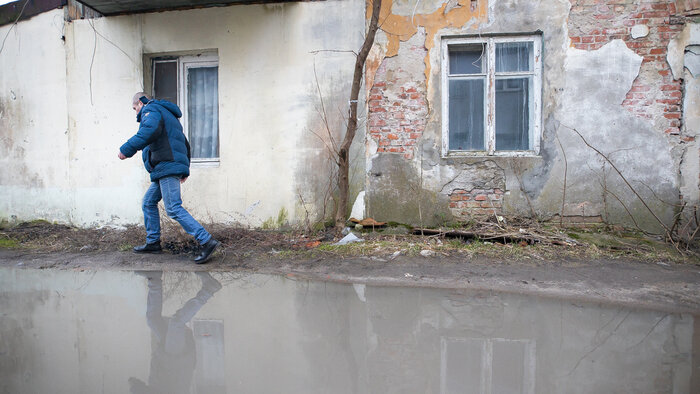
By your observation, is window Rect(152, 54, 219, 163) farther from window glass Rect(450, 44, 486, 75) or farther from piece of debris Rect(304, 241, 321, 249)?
window glass Rect(450, 44, 486, 75)

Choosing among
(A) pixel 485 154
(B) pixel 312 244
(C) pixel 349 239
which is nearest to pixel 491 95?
(A) pixel 485 154

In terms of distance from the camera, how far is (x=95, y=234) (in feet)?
20.0

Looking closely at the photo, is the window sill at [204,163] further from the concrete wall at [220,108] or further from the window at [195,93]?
the concrete wall at [220,108]

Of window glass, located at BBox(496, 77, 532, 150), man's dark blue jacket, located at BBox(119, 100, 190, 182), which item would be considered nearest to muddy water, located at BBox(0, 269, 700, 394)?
man's dark blue jacket, located at BBox(119, 100, 190, 182)

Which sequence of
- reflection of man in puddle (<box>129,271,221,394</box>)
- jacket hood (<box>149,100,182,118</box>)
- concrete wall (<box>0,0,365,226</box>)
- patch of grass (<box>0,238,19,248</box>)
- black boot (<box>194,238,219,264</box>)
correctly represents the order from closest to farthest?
reflection of man in puddle (<box>129,271,221,394</box>), black boot (<box>194,238,219,264</box>), jacket hood (<box>149,100,182,118</box>), patch of grass (<box>0,238,19,248</box>), concrete wall (<box>0,0,365,226</box>)

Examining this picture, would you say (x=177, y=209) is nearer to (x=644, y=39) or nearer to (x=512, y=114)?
(x=512, y=114)

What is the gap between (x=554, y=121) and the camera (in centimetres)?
575

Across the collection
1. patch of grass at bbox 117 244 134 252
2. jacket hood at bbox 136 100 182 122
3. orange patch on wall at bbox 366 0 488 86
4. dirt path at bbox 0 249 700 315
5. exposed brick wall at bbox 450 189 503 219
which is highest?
orange patch on wall at bbox 366 0 488 86

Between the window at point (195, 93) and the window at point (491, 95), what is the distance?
3483 millimetres

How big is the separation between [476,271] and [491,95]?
2.91 metres

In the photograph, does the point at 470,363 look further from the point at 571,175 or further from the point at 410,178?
the point at 571,175

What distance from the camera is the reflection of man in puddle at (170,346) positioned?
83.7 inches

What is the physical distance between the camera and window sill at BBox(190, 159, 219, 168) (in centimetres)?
651

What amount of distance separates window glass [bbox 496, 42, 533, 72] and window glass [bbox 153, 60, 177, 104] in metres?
4.86
